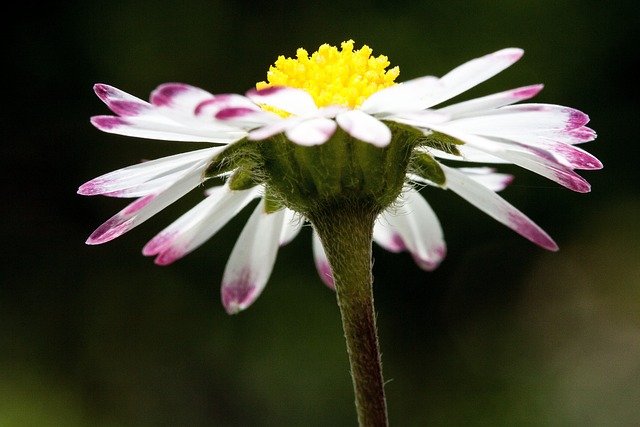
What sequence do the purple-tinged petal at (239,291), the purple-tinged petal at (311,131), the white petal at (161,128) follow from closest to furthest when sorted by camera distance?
the purple-tinged petal at (311,131)
the white petal at (161,128)
the purple-tinged petal at (239,291)

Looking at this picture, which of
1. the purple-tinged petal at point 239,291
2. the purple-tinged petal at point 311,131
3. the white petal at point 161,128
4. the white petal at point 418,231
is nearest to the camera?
the purple-tinged petal at point 311,131

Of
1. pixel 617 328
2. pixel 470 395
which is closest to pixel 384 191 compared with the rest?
pixel 470 395

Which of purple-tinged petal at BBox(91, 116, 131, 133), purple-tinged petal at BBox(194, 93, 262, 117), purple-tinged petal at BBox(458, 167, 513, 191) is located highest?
purple-tinged petal at BBox(91, 116, 131, 133)

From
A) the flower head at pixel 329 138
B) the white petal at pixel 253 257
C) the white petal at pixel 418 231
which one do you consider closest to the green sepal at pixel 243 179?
the flower head at pixel 329 138

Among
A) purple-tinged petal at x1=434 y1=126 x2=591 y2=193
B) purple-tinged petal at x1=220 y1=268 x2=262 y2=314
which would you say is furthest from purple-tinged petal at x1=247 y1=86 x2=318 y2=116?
purple-tinged petal at x1=220 y1=268 x2=262 y2=314

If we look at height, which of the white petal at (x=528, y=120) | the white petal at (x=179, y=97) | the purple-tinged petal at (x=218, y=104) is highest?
the white petal at (x=179, y=97)

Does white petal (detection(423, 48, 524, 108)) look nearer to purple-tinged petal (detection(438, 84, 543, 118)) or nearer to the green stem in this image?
purple-tinged petal (detection(438, 84, 543, 118))

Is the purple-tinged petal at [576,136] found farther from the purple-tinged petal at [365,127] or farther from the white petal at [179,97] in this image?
the white petal at [179,97]

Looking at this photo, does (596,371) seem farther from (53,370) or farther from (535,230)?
(535,230)
